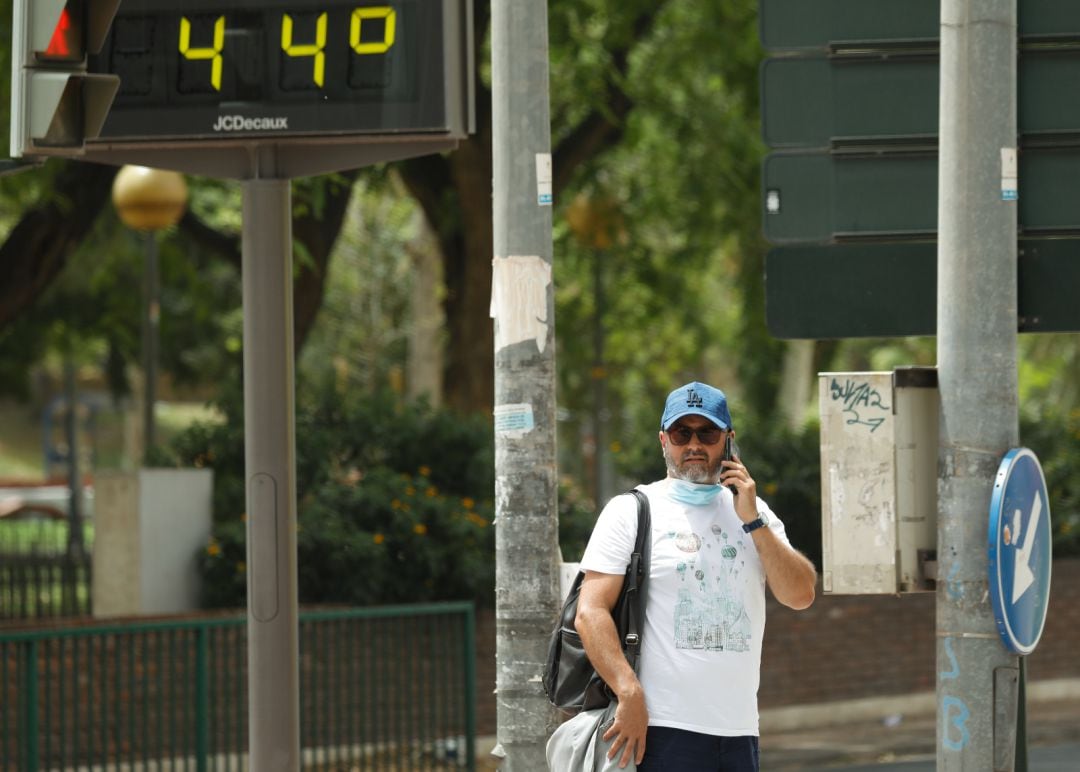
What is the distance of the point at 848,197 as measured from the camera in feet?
20.1

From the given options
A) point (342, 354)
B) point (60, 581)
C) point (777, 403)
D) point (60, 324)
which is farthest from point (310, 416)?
point (342, 354)

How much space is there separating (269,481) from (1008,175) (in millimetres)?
3086

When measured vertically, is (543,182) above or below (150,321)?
above

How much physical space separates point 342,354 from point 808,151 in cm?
2602

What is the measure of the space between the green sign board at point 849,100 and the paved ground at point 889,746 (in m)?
6.96

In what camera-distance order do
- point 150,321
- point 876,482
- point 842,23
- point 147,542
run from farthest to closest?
1. point 150,321
2. point 147,542
3. point 842,23
4. point 876,482

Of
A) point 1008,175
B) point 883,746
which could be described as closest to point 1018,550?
point 1008,175

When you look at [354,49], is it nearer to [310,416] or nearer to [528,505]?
[528,505]

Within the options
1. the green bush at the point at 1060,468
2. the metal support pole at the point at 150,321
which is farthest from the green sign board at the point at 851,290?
the metal support pole at the point at 150,321

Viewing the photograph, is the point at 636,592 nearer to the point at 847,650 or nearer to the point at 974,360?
the point at 974,360

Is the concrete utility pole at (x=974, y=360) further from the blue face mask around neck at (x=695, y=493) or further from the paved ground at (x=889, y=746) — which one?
the paved ground at (x=889, y=746)

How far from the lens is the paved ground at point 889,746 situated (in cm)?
1251

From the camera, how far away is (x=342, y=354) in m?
31.8

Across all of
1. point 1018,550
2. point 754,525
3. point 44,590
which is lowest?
point 44,590
